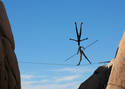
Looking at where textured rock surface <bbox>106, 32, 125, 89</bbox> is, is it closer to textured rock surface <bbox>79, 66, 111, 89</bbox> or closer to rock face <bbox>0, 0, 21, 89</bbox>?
rock face <bbox>0, 0, 21, 89</bbox>

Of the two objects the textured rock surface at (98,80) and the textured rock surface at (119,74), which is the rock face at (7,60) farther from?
the textured rock surface at (98,80)

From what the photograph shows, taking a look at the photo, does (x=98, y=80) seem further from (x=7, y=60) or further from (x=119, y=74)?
(x=7, y=60)

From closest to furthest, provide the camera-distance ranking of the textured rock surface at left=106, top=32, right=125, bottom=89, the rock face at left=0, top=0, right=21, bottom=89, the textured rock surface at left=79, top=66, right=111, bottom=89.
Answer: the rock face at left=0, top=0, right=21, bottom=89 < the textured rock surface at left=106, top=32, right=125, bottom=89 < the textured rock surface at left=79, top=66, right=111, bottom=89

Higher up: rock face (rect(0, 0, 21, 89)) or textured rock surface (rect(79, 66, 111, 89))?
rock face (rect(0, 0, 21, 89))

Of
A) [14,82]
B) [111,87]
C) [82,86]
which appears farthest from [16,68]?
[82,86]

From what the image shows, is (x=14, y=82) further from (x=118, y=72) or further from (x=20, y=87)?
(x=118, y=72)

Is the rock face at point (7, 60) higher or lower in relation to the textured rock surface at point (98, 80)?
higher

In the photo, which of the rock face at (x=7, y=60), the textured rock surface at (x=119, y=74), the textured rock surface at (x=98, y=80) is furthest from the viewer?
the textured rock surface at (x=98, y=80)

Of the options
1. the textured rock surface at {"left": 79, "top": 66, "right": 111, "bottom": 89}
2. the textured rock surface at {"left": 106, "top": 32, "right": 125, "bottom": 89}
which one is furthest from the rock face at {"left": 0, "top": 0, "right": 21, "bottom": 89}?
the textured rock surface at {"left": 79, "top": 66, "right": 111, "bottom": 89}

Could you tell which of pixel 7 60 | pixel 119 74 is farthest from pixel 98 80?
pixel 7 60

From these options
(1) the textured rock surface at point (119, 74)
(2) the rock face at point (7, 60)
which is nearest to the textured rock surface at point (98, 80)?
(1) the textured rock surface at point (119, 74)
